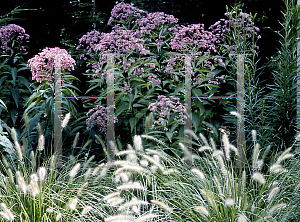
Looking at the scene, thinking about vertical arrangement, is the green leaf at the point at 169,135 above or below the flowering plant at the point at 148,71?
below

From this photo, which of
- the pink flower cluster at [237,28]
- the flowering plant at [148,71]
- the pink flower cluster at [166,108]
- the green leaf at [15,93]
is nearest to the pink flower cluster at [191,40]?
the flowering plant at [148,71]

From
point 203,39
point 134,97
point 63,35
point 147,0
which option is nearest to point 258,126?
point 203,39

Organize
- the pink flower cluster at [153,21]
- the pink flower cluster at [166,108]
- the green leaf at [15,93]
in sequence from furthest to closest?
1. the green leaf at [15,93]
2. the pink flower cluster at [153,21]
3. the pink flower cluster at [166,108]

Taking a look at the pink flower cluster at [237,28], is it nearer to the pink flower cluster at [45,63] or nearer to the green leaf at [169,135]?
the green leaf at [169,135]

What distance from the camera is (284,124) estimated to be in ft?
8.58

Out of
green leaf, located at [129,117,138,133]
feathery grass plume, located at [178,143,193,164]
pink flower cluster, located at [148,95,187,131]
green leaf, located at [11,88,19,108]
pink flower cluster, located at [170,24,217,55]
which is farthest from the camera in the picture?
green leaf, located at [11,88,19,108]

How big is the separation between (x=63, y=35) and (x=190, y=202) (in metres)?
4.49

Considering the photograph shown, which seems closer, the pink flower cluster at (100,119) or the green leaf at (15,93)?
the pink flower cluster at (100,119)

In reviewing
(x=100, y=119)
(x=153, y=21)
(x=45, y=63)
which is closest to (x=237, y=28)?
(x=153, y=21)

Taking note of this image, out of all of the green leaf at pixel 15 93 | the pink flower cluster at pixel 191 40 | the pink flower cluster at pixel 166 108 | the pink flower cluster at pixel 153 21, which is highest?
the pink flower cluster at pixel 153 21

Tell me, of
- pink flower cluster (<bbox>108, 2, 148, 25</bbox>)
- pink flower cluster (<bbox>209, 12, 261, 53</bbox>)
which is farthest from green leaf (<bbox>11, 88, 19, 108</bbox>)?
pink flower cluster (<bbox>209, 12, 261, 53</bbox>)

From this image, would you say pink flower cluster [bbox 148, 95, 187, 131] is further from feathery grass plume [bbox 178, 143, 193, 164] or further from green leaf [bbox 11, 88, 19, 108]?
green leaf [bbox 11, 88, 19, 108]

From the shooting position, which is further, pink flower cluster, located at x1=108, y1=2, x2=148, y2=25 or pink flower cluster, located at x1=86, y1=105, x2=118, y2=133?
pink flower cluster, located at x1=108, y1=2, x2=148, y2=25

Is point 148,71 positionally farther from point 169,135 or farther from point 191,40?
point 169,135
